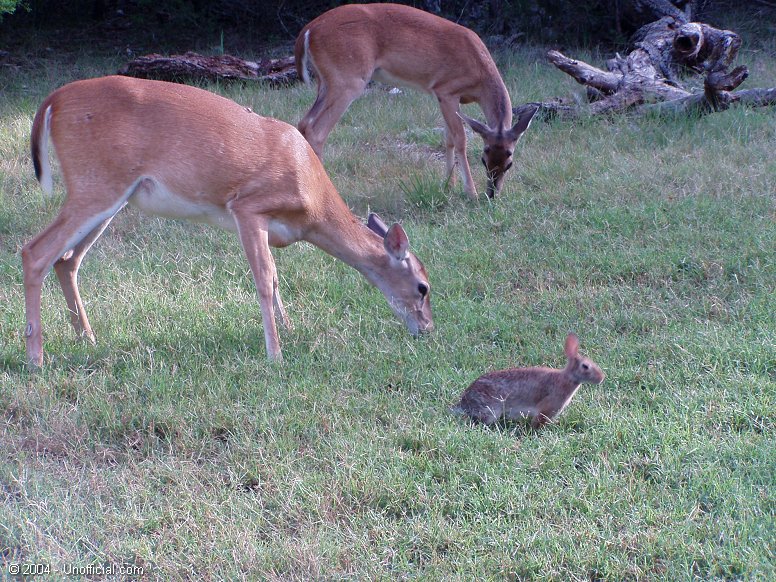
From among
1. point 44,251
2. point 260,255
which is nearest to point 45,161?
point 44,251

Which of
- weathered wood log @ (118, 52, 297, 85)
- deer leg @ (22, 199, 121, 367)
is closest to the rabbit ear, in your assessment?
deer leg @ (22, 199, 121, 367)

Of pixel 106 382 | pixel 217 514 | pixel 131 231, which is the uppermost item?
pixel 217 514

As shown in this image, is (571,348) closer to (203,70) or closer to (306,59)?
(306,59)

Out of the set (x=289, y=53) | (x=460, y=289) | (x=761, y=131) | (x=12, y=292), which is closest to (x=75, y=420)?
(x=12, y=292)

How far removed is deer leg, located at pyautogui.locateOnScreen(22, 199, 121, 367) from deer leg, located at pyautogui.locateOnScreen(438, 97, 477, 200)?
12.7ft

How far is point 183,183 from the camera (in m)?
5.50

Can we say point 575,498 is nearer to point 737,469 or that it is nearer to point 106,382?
point 737,469

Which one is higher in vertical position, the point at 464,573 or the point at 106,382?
the point at 464,573

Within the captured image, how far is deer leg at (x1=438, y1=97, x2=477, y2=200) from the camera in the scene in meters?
8.53

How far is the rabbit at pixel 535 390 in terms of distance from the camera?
4391 millimetres

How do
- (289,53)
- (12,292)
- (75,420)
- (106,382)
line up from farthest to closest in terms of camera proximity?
(289,53) → (12,292) → (106,382) → (75,420)

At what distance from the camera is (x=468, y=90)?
31.9 ft

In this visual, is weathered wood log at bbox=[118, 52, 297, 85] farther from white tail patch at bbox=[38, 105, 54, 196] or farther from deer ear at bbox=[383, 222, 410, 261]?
deer ear at bbox=[383, 222, 410, 261]

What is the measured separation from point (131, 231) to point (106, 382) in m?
2.90
